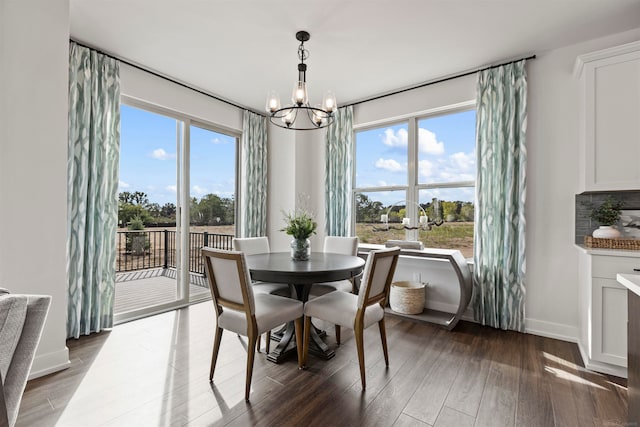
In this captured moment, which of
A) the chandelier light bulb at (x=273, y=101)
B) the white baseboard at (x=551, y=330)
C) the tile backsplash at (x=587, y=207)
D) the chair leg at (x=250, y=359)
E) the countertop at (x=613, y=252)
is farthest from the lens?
the white baseboard at (x=551, y=330)

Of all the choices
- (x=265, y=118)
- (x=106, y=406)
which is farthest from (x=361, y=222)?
(x=106, y=406)

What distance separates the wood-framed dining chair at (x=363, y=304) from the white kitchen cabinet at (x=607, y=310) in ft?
4.85

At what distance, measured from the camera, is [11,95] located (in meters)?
2.07

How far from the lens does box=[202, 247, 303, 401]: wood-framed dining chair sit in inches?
76.0

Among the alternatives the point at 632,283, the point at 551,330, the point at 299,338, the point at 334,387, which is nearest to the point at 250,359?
the point at 299,338

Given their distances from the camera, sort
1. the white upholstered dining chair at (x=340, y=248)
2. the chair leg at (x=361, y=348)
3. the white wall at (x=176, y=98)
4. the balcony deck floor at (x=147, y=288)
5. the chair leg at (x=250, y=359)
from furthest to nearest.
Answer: the balcony deck floor at (x=147, y=288) → the white wall at (x=176, y=98) → the white upholstered dining chair at (x=340, y=248) → the chair leg at (x=361, y=348) → the chair leg at (x=250, y=359)

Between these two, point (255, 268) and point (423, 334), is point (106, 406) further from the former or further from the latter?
point (423, 334)

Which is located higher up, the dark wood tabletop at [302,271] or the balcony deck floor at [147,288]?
the dark wood tabletop at [302,271]

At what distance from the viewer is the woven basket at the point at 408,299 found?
3455mm

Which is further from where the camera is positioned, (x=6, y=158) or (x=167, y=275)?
(x=167, y=275)

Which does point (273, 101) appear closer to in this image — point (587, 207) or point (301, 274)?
point (301, 274)

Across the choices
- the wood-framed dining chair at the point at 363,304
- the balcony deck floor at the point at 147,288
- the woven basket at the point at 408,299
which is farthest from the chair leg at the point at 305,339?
A: the balcony deck floor at the point at 147,288

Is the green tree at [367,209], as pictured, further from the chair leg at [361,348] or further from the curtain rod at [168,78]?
the chair leg at [361,348]

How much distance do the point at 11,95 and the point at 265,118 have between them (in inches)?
122
